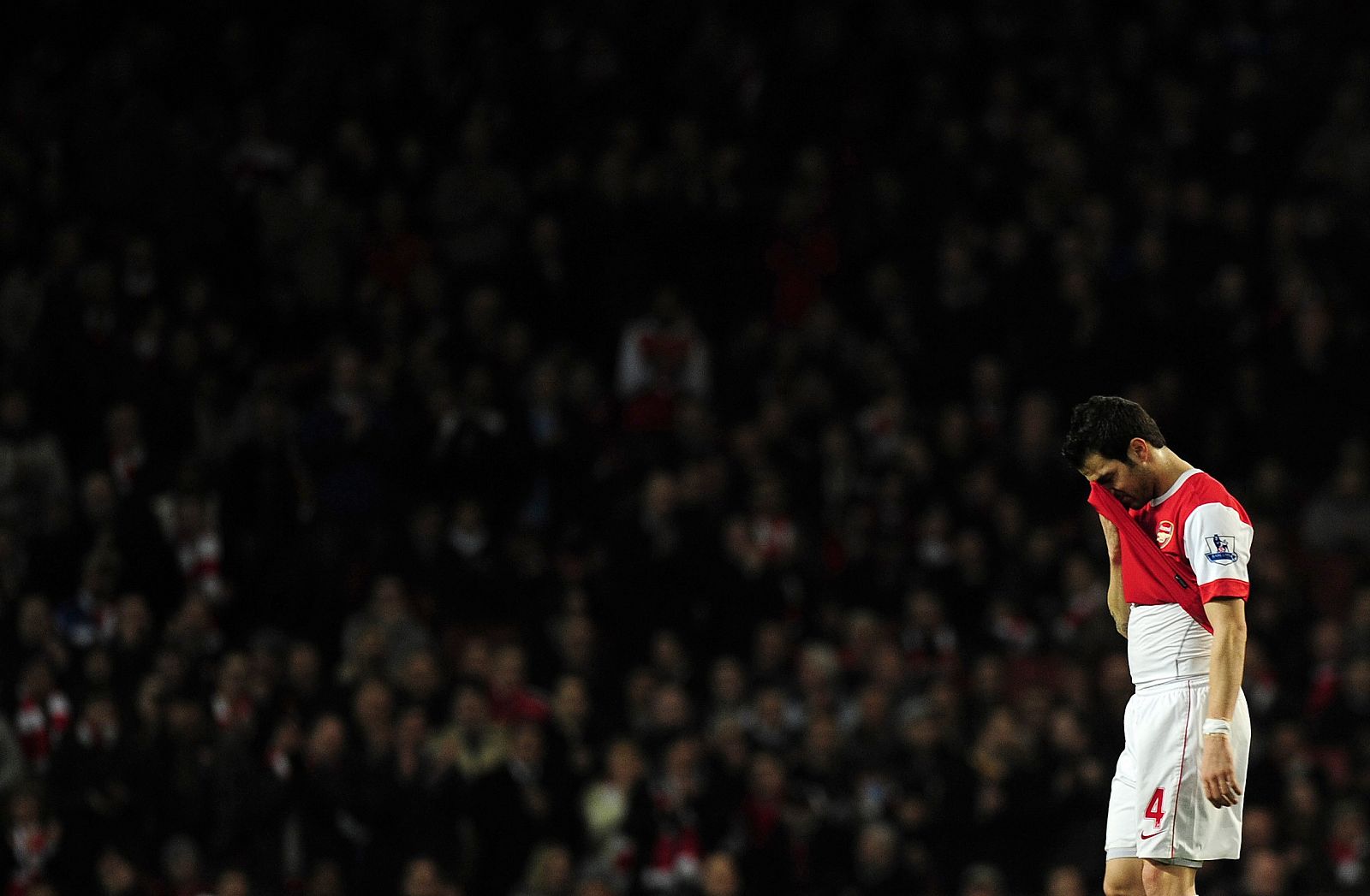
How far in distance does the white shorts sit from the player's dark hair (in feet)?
2.80

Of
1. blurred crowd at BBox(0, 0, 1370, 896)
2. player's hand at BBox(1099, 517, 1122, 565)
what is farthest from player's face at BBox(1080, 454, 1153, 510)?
blurred crowd at BBox(0, 0, 1370, 896)

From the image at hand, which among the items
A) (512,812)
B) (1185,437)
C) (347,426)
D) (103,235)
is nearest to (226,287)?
(103,235)

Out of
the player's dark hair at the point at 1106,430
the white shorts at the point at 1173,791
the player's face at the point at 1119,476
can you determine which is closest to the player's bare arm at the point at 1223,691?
the white shorts at the point at 1173,791

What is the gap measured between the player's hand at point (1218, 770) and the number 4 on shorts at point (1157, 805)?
393 millimetres

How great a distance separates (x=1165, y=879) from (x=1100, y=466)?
56.1 inches

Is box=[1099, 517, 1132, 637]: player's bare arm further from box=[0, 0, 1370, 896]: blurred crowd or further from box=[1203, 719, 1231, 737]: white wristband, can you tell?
box=[0, 0, 1370, 896]: blurred crowd

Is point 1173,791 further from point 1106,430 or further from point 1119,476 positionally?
point 1106,430

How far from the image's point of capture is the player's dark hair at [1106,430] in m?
6.77

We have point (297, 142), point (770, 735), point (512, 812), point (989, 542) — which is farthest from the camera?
point (297, 142)

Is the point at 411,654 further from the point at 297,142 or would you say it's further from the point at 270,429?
the point at 297,142

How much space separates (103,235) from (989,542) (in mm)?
6930

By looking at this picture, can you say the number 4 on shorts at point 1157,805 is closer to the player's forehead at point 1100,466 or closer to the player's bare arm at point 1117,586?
the player's bare arm at point 1117,586

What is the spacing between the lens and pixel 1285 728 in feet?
44.6

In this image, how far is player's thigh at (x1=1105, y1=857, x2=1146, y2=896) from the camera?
23.0 feet
